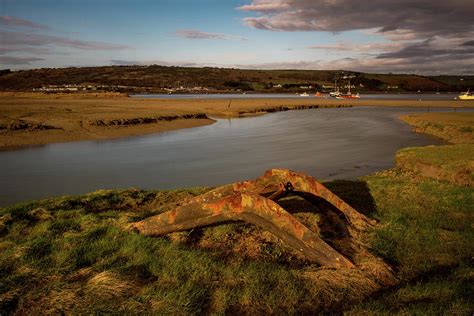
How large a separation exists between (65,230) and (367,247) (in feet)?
17.4

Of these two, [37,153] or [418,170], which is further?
[37,153]

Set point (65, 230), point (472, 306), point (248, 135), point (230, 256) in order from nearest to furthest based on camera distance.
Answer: point (472, 306), point (230, 256), point (65, 230), point (248, 135)

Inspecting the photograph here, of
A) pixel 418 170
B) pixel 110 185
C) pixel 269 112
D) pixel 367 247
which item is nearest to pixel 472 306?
pixel 367 247

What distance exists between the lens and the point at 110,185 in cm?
Result: 1491

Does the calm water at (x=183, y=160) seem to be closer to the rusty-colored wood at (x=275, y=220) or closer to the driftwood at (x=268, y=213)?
the driftwood at (x=268, y=213)

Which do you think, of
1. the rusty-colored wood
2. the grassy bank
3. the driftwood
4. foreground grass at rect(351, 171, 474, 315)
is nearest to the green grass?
foreground grass at rect(351, 171, 474, 315)

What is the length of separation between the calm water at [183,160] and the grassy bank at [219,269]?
23.6 feet

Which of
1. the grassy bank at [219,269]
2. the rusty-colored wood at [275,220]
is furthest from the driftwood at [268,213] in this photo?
the grassy bank at [219,269]

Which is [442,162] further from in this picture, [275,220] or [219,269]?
[219,269]

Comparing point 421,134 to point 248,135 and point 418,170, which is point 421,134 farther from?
point 418,170

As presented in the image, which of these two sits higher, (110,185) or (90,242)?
(90,242)

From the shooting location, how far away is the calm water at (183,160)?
15266 mm

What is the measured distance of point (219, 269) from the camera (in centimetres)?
528

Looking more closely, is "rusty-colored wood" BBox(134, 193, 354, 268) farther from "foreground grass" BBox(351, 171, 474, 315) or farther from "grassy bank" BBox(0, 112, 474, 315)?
"foreground grass" BBox(351, 171, 474, 315)
